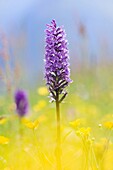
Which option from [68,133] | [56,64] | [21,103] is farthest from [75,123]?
[21,103]

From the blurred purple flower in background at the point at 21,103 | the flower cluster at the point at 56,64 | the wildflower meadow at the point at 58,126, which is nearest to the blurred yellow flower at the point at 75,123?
the wildflower meadow at the point at 58,126

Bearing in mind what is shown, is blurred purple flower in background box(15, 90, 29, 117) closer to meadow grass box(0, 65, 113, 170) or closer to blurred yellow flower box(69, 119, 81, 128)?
meadow grass box(0, 65, 113, 170)

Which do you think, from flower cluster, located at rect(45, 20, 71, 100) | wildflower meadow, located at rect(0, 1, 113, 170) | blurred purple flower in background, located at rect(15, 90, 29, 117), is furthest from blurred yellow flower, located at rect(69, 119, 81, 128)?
blurred purple flower in background, located at rect(15, 90, 29, 117)

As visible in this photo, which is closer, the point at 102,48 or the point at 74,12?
the point at 74,12

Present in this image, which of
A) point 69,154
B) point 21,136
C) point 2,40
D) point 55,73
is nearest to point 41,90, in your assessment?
point 2,40

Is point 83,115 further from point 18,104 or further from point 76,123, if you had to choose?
point 76,123

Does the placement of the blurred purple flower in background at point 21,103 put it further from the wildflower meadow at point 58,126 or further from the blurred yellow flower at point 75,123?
the blurred yellow flower at point 75,123
